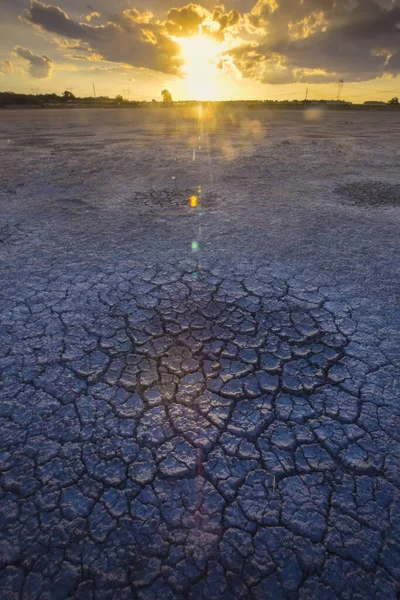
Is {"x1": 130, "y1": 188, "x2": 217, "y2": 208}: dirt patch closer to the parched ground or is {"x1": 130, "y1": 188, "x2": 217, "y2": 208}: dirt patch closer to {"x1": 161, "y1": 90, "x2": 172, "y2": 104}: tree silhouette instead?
the parched ground

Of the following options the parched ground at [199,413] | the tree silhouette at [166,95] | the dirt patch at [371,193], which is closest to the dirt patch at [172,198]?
the parched ground at [199,413]

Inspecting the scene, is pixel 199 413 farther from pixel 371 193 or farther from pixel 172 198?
pixel 371 193

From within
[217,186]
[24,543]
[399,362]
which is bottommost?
[24,543]

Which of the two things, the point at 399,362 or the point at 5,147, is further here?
the point at 5,147

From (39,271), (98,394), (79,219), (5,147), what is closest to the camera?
(98,394)

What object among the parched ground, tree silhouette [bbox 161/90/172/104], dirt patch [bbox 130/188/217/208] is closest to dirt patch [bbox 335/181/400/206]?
the parched ground

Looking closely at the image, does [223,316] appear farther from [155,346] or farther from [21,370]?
[21,370]

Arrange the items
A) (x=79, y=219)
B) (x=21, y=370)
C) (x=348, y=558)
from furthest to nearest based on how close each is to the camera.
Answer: (x=79, y=219), (x=21, y=370), (x=348, y=558)

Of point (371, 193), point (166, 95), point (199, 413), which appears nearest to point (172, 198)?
point (371, 193)

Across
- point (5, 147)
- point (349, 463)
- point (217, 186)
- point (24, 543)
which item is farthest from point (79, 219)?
point (5, 147)
